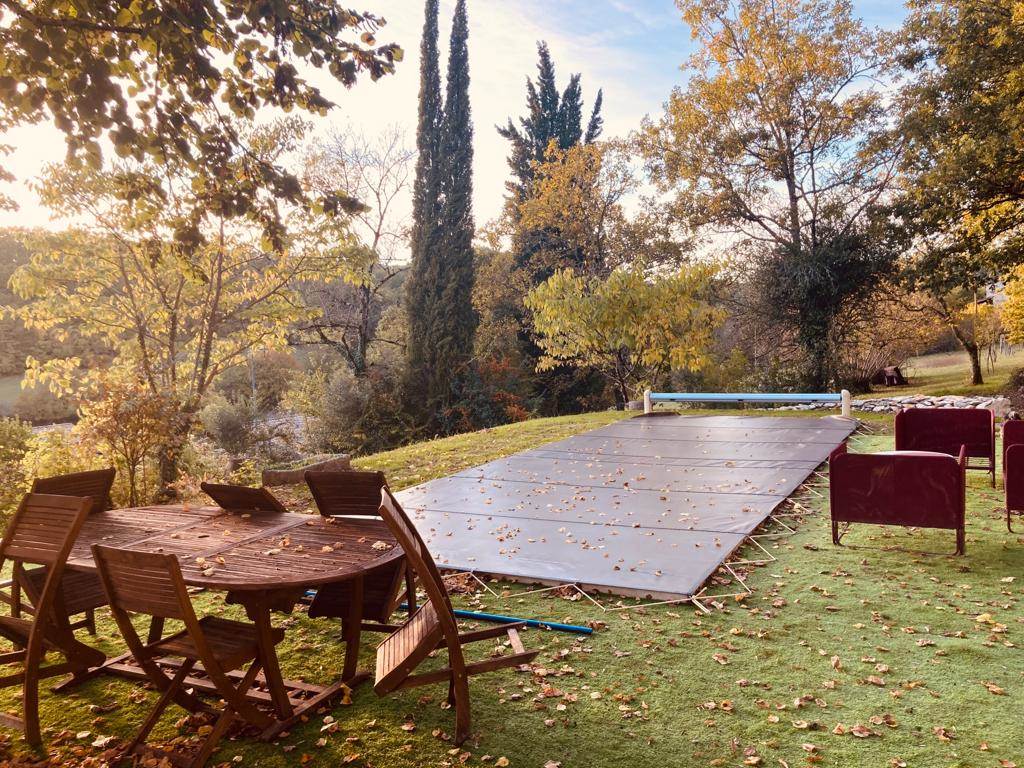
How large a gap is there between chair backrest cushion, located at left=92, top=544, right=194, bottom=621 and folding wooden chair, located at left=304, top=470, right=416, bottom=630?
1.06 m

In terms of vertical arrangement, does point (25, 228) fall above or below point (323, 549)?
above

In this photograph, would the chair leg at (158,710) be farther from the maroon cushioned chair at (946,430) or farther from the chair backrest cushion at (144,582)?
the maroon cushioned chair at (946,430)

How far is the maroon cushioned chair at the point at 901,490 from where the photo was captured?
15.5ft

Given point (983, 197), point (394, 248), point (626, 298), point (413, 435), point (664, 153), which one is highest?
point (664, 153)

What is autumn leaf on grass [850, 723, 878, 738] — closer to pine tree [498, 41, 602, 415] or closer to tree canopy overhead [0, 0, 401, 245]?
tree canopy overhead [0, 0, 401, 245]

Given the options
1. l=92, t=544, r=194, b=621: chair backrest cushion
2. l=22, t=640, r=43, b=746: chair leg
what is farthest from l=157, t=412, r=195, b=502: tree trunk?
l=92, t=544, r=194, b=621: chair backrest cushion

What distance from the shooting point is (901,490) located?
488cm

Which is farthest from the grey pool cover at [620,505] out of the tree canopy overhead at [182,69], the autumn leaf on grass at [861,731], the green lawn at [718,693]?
the tree canopy overhead at [182,69]

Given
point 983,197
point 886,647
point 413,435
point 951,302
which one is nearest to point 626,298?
point 983,197

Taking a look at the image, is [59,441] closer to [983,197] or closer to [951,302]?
[983,197]

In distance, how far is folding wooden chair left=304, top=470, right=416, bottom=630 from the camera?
11.3ft

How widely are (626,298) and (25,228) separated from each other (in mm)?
9281

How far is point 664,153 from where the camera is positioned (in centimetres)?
1755

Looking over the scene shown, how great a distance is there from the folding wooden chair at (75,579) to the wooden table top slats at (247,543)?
184 mm
